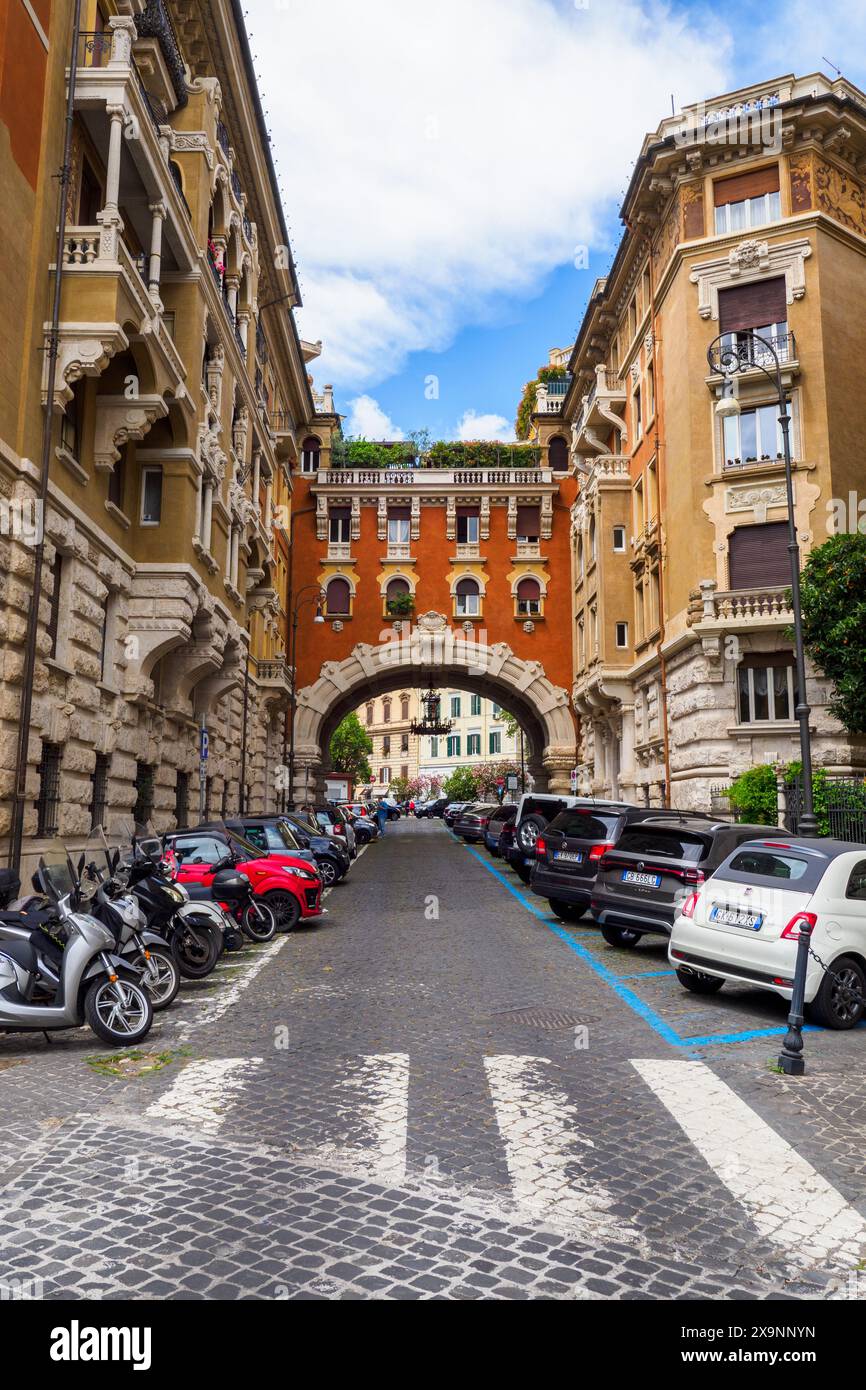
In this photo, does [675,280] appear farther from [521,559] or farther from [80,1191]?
[80,1191]

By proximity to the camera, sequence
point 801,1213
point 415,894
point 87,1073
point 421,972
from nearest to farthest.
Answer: point 801,1213, point 87,1073, point 421,972, point 415,894

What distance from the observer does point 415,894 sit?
69.5 ft

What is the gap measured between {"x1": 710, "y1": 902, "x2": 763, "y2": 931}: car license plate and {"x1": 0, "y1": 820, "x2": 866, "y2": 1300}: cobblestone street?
2.68 ft

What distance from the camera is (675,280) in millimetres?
28828

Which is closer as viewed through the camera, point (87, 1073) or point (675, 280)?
point (87, 1073)

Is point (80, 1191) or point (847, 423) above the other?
point (847, 423)

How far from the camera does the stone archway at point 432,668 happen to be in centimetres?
4428

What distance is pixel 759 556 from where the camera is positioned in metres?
26.2

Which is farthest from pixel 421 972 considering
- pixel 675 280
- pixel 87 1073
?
pixel 675 280

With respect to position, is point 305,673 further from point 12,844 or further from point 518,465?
point 12,844

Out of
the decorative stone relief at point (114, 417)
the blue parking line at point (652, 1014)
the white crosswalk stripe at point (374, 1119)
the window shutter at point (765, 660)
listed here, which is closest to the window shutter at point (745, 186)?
the window shutter at point (765, 660)

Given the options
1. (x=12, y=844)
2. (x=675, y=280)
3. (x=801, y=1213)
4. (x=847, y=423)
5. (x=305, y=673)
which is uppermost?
(x=675, y=280)

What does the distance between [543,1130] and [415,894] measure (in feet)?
50.6
